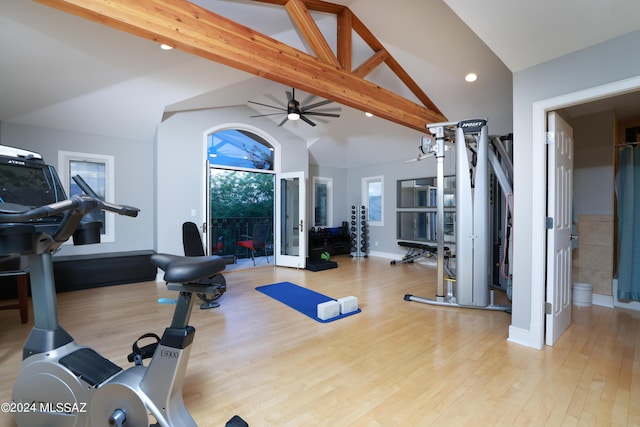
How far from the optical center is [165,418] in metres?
1.14

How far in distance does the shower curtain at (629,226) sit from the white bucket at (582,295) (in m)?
0.28

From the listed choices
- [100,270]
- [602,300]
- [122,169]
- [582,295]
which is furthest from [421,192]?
[100,270]

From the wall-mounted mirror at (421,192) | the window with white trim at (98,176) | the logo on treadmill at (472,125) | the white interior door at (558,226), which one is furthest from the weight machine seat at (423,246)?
the window with white trim at (98,176)

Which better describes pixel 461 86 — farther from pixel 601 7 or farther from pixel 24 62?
pixel 24 62

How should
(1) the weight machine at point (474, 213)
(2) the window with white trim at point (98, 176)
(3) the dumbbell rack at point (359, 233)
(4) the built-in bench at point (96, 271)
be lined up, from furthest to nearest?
(3) the dumbbell rack at point (359, 233), (2) the window with white trim at point (98, 176), (4) the built-in bench at point (96, 271), (1) the weight machine at point (474, 213)

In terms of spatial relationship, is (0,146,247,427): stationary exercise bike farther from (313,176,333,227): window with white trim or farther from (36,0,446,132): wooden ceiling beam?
(313,176,333,227): window with white trim

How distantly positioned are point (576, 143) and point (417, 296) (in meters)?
Result: 3.02

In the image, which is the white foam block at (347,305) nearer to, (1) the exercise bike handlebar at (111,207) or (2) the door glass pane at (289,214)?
(1) the exercise bike handlebar at (111,207)

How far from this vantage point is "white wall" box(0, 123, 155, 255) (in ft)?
14.0

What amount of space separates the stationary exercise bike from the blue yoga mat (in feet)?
6.35

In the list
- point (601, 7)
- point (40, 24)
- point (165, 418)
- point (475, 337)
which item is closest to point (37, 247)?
point (165, 418)

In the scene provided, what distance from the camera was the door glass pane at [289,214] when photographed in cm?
604

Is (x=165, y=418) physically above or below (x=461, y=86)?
below

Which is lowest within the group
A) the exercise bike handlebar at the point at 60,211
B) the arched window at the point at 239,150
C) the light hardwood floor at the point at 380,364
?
the light hardwood floor at the point at 380,364
